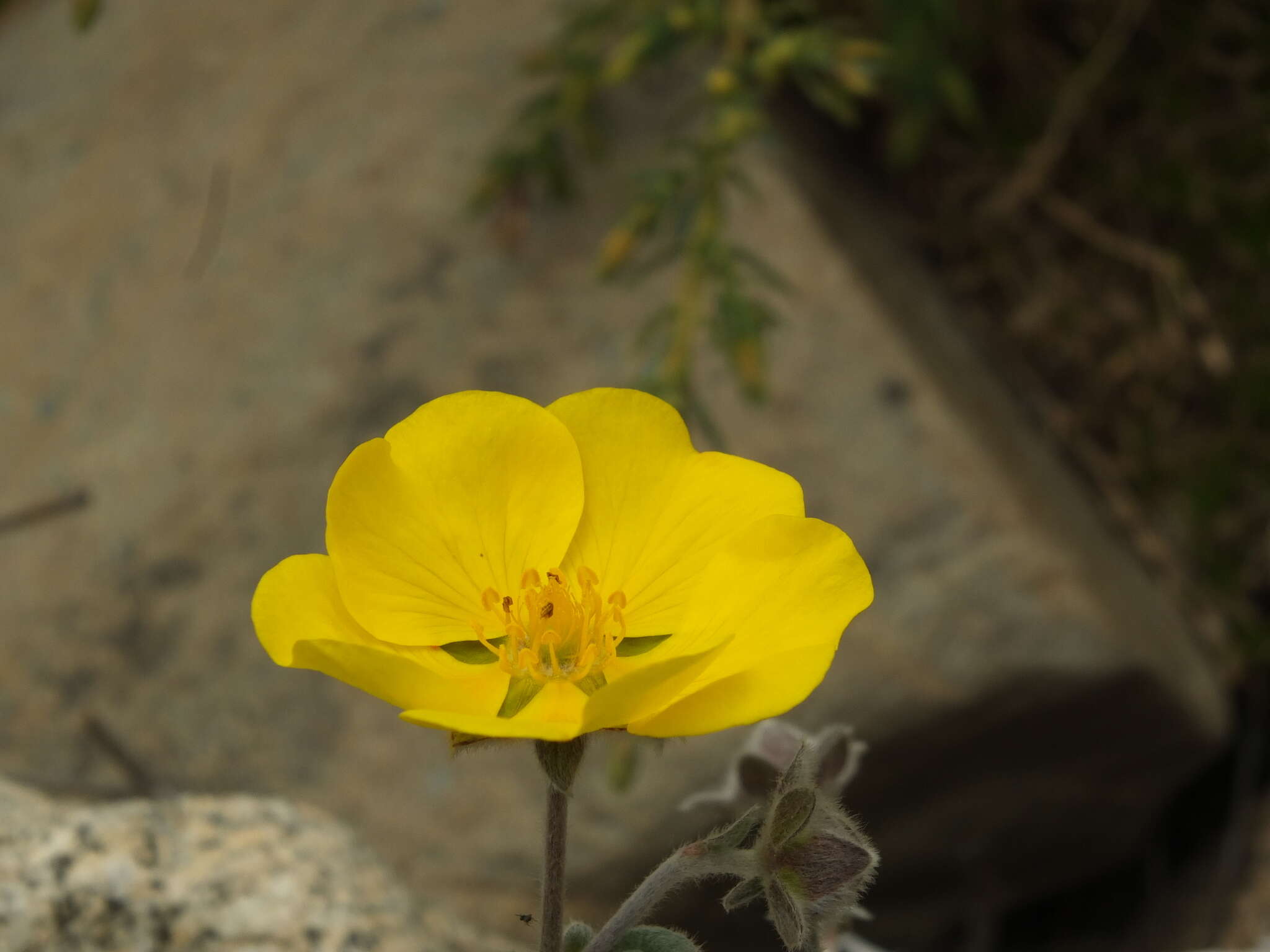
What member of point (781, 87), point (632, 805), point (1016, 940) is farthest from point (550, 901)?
point (781, 87)

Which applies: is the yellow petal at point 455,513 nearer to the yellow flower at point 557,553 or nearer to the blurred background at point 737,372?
the yellow flower at point 557,553

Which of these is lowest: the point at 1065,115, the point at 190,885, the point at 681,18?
the point at 190,885

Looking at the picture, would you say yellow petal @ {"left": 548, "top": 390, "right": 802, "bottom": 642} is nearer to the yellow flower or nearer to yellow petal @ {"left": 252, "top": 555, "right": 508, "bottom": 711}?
the yellow flower

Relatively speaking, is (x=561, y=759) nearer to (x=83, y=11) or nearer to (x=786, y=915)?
(x=786, y=915)

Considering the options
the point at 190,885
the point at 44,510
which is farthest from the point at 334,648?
the point at 44,510

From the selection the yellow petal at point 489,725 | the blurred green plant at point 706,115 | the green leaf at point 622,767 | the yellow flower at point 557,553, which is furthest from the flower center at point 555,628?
the blurred green plant at point 706,115

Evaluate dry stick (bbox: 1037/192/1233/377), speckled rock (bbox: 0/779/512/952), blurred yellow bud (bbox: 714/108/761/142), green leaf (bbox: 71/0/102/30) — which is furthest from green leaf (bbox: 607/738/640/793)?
dry stick (bbox: 1037/192/1233/377)
